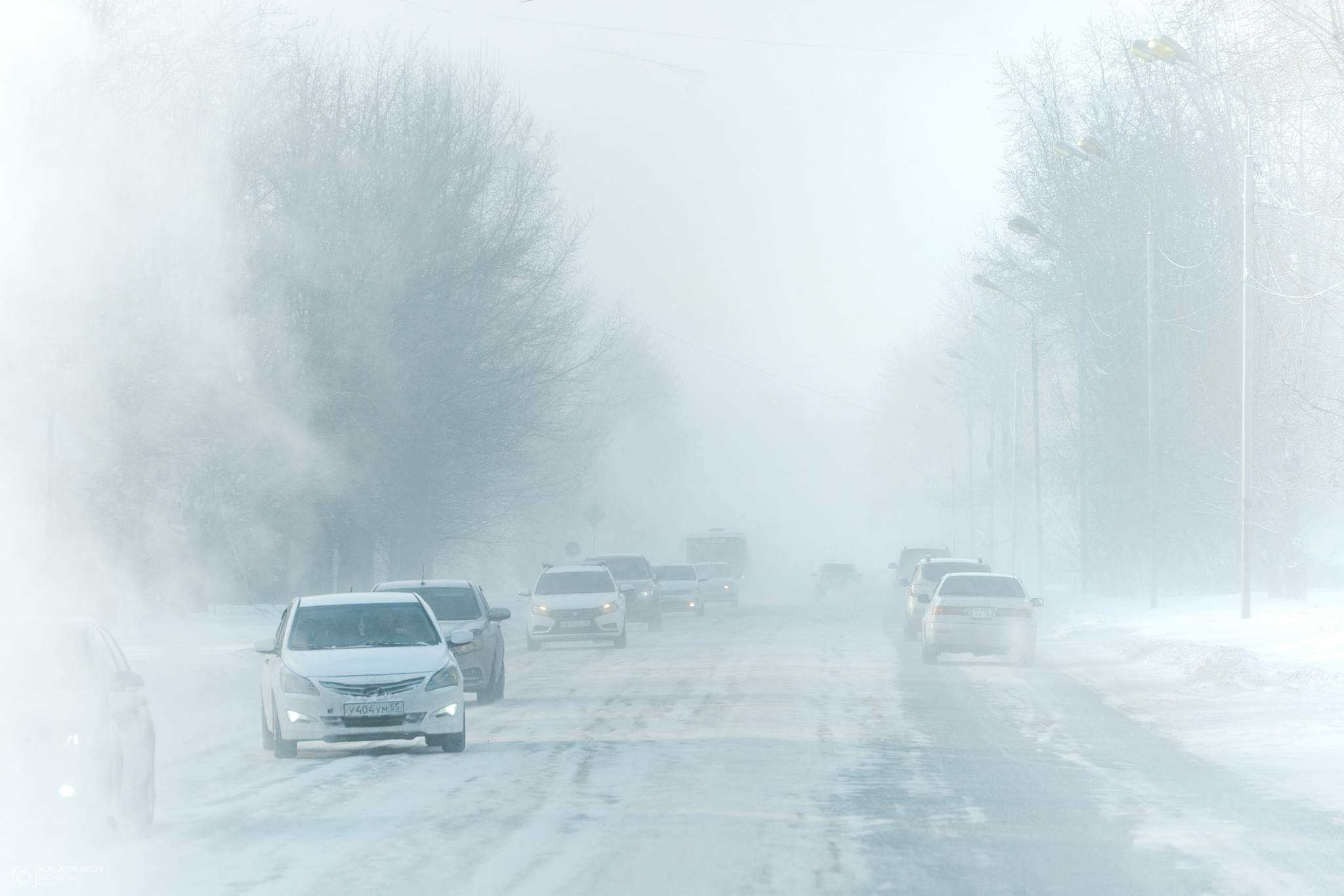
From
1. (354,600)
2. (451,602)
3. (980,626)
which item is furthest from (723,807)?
(980,626)

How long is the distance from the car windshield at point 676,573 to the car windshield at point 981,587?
67.4ft

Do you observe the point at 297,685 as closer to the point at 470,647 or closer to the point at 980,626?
the point at 470,647

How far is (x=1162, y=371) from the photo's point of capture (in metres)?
43.2

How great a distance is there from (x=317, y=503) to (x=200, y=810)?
28.1 meters

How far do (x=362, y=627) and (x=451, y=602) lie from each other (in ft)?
18.7

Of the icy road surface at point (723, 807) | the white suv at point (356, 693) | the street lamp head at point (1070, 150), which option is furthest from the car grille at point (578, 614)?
the white suv at point (356, 693)

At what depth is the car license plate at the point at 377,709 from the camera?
13.9 m

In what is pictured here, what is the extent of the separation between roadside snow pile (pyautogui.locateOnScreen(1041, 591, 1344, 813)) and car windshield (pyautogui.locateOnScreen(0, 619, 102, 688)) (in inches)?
316

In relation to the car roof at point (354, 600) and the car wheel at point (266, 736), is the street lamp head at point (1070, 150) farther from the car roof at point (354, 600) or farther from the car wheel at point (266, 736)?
the car wheel at point (266, 736)

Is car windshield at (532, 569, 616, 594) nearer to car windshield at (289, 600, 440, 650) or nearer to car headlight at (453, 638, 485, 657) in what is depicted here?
car headlight at (453, 638, 485, 657)

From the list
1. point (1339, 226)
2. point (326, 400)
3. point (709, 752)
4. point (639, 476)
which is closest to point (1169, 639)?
point (1339, 226)

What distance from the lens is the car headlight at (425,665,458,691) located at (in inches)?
555

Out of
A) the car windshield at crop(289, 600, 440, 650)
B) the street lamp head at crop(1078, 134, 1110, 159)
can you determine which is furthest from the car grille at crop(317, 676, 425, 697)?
the street lamp head at crop(1078, 134, 1110, 159)

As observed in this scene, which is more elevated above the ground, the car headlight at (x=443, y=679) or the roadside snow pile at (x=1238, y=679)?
the car headlight at (x=443, y=679)
